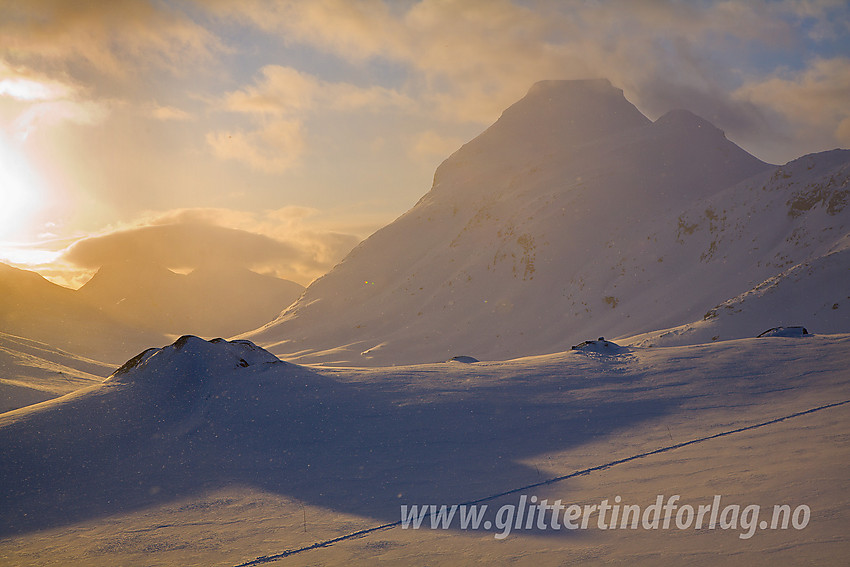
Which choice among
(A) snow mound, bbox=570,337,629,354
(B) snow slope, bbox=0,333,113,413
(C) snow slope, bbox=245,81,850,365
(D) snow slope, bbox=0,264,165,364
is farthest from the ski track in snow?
(D) snow slope, bbox=0,264,165,364

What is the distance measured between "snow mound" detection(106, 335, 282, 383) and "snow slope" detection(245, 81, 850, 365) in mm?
34007

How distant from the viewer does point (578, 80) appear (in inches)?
5738

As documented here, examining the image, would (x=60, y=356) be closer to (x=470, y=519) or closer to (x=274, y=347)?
(x=274, y=347)

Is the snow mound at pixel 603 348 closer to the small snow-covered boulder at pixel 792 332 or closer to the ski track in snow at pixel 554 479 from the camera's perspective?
the small snow-covered boulder at pixel 792 332

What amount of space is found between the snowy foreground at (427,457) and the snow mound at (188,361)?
8 centimetres

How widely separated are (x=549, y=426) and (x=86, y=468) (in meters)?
11.5

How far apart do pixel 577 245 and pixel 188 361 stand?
76.3 metres

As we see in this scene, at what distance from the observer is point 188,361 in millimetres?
18938

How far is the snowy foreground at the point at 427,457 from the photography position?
8336 millimetres

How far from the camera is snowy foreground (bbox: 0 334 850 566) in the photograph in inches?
328

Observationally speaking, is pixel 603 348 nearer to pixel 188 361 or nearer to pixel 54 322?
pixel 188 361

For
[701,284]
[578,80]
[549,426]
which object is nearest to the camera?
[549,426]

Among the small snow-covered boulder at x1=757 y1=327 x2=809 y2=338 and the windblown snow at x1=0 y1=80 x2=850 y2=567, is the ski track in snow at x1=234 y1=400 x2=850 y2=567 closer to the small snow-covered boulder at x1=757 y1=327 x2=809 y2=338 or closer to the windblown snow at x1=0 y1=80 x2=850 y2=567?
the windblown snow at x1=0 y1=80 x2=850 y2=567

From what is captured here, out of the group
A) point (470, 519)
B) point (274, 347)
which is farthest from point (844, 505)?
point (274, 347)
